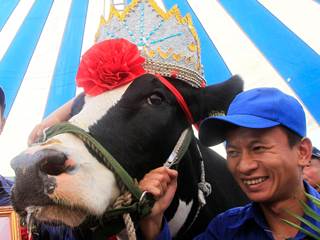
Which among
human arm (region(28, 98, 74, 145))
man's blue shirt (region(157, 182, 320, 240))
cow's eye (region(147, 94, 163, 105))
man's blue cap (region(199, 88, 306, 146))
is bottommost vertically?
man's blue shirt (region(157, 182, 320, 240))

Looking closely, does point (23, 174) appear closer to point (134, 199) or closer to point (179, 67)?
point (134, 199)

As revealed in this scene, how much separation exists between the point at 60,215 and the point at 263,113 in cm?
73

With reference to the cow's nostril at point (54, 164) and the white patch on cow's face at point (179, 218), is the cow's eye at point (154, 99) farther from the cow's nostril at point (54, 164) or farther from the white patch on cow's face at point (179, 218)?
the cow's nostril at point (54, 164)

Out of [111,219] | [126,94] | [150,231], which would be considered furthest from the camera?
[126,94]

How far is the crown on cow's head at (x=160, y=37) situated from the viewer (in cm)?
189

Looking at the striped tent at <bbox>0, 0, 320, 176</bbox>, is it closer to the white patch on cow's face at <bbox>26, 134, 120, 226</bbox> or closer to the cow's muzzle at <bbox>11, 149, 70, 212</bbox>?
the white patch on cow's face at <bbox>26, 134, 120, 226</bbox>

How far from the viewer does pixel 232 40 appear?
384cm

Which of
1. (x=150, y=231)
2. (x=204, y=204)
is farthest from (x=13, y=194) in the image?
(x=204, y=204)

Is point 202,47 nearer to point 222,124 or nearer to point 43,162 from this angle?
point 222,124

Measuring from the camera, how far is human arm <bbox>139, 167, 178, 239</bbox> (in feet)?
4.86

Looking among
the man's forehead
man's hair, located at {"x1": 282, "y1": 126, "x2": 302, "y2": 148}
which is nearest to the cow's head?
the man's forehead

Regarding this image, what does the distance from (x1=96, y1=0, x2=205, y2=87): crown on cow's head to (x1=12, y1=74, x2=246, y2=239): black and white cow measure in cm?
8

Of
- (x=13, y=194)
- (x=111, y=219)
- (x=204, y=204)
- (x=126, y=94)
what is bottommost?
(x=204, y=204)

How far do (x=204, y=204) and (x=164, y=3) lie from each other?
2.43 m
